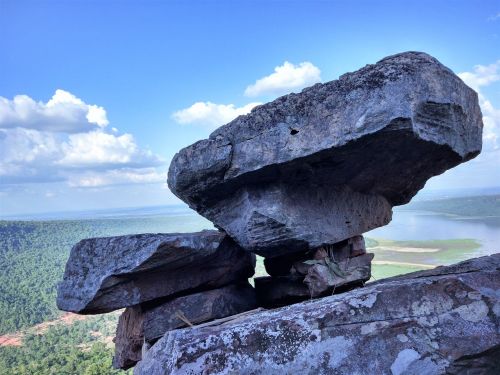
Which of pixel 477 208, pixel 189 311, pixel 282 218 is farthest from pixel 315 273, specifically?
pixel 477 208

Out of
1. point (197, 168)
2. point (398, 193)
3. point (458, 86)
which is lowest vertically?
point (398, 193)

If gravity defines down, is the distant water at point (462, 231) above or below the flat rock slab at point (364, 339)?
below

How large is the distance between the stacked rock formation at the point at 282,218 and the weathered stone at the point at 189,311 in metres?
0.02

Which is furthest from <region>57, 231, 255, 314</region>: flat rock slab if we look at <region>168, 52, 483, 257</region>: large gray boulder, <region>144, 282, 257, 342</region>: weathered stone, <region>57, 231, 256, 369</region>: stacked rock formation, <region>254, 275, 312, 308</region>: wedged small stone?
<region>254, 275, 312, 308</region>: wedged small stone

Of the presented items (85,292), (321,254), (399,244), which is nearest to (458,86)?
(321,254)

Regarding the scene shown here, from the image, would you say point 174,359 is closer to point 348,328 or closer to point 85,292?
point 348,328

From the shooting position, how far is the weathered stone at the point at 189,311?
327 inches

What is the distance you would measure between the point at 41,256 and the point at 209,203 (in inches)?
2989

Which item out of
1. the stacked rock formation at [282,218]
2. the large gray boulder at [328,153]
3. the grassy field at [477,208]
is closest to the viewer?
the stacked rock formation at [282,218]

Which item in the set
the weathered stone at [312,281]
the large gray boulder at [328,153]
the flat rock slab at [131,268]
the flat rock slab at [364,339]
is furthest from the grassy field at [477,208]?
the flat rock slab at [364,339]

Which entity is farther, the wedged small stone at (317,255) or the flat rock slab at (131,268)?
the wedged small stone at (317,255)

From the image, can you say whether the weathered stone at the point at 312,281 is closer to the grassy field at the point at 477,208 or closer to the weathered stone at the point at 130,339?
the weathered stone at the point at 130,339

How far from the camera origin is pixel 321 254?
27.6ft

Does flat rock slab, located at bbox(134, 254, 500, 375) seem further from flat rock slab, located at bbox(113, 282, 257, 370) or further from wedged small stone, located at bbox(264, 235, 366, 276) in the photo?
wedged small stone, located at bbox(264, 235, 366, 276)
